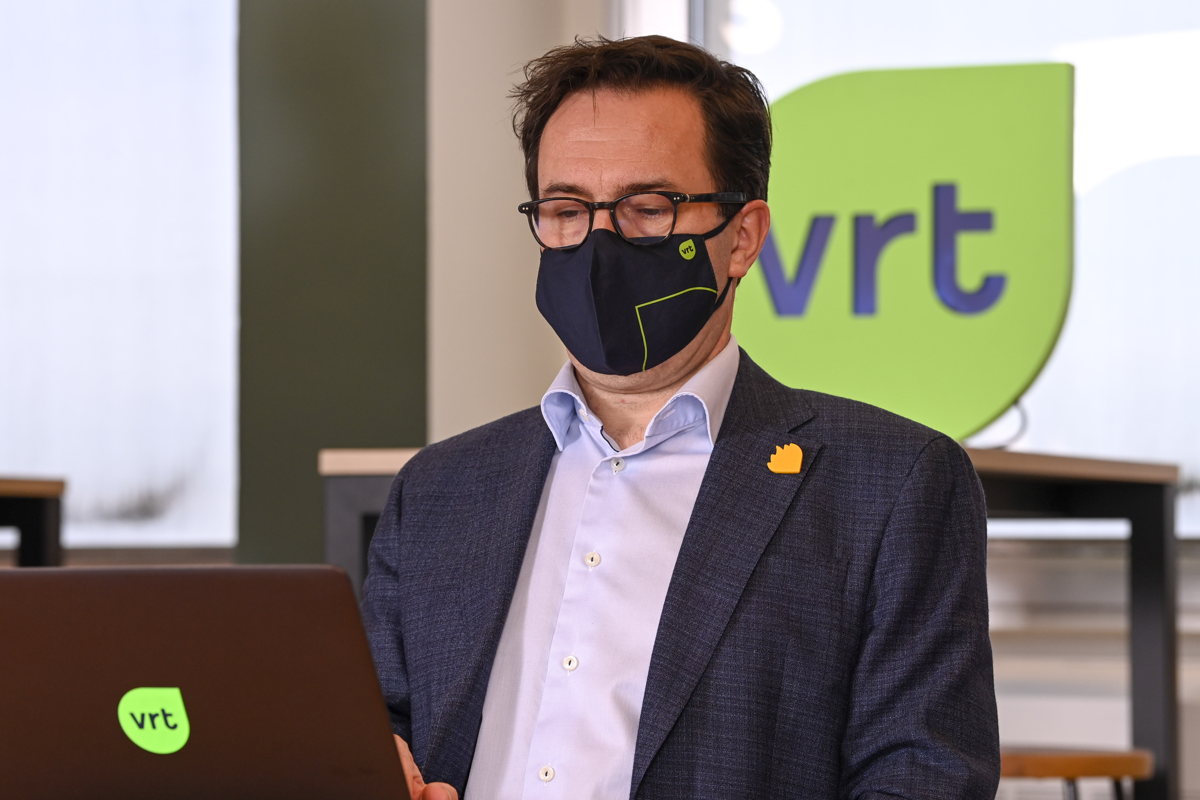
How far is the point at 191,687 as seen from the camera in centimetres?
94

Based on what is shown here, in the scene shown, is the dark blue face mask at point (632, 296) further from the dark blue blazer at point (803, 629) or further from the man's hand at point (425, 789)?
the man's hand at point (425, 789)

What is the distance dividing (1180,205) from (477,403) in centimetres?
164

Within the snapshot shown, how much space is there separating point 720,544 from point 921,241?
1.94 metres

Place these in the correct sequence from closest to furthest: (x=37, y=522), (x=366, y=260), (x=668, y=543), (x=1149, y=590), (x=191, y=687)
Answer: (x=191, y=687)
(x=668, y=543)
(x=1149, y=590)
(x=37, y=522)
(x=366, y=260)

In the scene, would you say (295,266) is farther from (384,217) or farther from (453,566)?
(453,566)

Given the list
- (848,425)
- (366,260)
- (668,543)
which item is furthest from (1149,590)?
(366,260)

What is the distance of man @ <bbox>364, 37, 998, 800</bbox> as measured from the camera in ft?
4.02

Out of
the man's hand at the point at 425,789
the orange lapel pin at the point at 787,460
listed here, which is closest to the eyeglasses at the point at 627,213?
the orange lapel pin at the point at 787,460

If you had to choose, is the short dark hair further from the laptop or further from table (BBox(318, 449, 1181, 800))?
table (BBox(318, 449, 1181, 800))

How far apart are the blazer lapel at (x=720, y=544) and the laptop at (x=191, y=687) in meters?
0.29

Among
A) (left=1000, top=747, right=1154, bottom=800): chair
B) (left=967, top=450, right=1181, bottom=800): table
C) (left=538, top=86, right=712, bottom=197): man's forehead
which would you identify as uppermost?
(left=538, top=86, right=712, bottom=197): man's forehead

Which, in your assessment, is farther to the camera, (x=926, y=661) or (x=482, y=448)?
(x=482, y=448)

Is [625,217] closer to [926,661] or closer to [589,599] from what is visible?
[589,599]

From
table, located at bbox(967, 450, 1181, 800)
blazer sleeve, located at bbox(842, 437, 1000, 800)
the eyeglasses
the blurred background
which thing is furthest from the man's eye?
the blurred background
